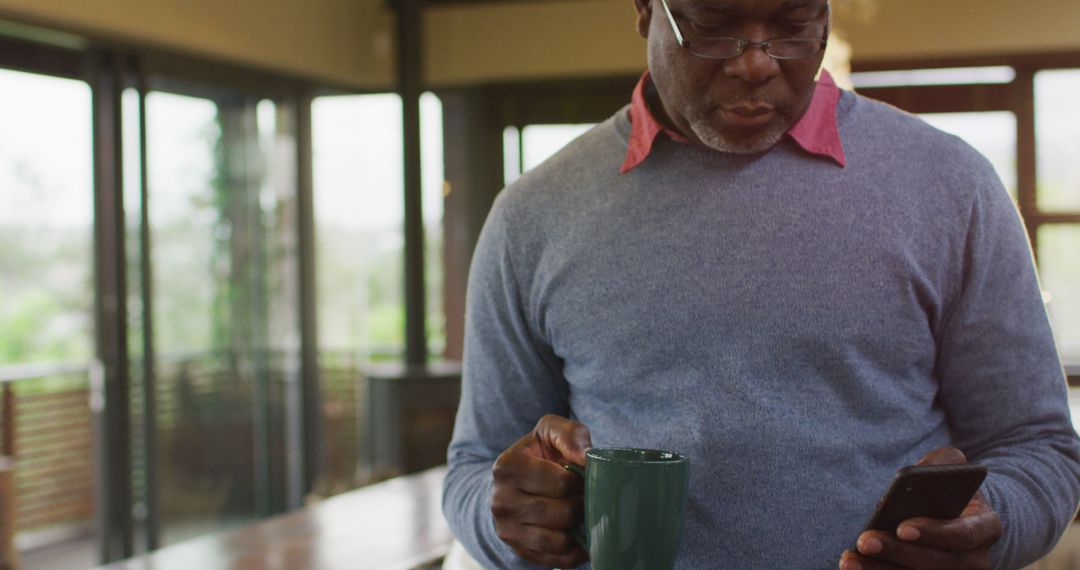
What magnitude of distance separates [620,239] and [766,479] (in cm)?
27

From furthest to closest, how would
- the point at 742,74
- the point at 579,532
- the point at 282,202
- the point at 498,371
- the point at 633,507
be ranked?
1. the point at 282,202
2. the point at 498,371
3. the point at 742,74
4. the point at 579,532
5. the point at 633,507

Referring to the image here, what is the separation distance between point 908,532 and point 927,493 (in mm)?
35

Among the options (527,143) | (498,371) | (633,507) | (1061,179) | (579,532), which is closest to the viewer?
(633,507)

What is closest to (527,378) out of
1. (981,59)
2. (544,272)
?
(544,272)

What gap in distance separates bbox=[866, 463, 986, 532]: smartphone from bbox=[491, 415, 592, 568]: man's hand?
9.2 inches

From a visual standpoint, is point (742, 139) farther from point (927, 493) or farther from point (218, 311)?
point (218, 311)

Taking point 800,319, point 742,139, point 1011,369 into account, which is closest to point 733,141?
point 742,139

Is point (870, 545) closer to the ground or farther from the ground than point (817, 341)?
closer to the ground

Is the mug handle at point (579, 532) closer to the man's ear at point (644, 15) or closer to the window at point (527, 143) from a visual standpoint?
the man's ear at point (644, 15)

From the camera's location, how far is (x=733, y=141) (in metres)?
1.04

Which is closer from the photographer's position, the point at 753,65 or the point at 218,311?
the point at 753,65

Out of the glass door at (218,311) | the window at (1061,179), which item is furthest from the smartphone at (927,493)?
the window at (1061,179)

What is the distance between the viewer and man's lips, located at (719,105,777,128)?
3.34 ft

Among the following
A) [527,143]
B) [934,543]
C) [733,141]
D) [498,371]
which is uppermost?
[527,143]
